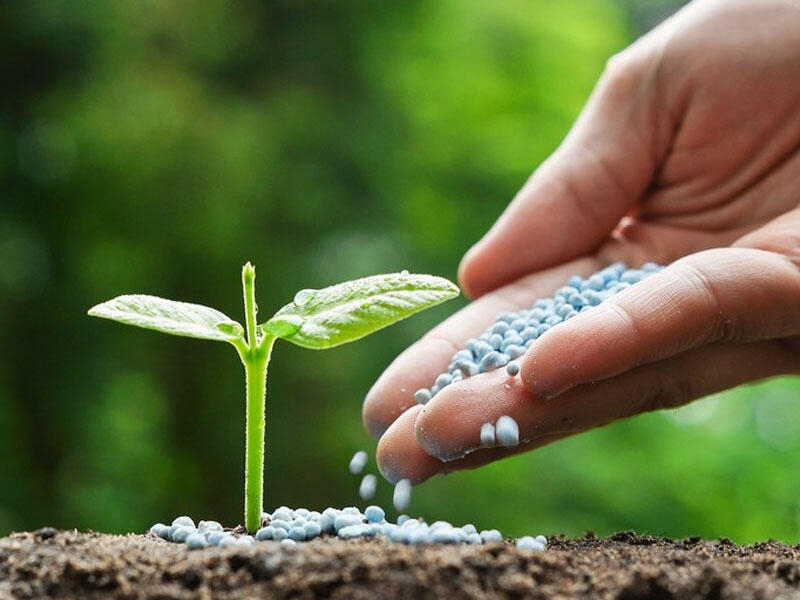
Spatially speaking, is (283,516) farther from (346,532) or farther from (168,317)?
(168,317)

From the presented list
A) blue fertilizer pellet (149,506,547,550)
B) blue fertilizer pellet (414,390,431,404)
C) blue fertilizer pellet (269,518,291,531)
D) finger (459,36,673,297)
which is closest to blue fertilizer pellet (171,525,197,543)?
blue fertilizer pellet (149,506,547,550)

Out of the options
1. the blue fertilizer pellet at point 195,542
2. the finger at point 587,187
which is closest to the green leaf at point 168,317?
the blue fertilizer pellet at point 195,542

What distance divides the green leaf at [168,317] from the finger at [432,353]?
0.38 metres

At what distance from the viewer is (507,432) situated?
3.86 ft

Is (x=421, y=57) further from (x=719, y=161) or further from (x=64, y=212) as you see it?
(x=719, y=161)

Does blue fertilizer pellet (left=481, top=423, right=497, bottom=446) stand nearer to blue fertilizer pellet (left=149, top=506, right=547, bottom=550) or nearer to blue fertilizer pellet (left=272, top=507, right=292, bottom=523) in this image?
blue fertilizer pellet (left=149, top=506, right=547, bottom=550)

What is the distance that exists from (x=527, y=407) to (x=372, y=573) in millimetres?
425

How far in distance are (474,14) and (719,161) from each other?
1.55 m

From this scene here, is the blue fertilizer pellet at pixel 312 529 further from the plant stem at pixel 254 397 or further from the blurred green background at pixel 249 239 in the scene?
the blurred green background at pixel 249 239

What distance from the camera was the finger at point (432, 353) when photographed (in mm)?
1492

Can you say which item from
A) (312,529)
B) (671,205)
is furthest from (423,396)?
(671,205)

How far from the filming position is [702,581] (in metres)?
0.91

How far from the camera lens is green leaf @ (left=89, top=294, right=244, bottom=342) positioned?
1.11 m

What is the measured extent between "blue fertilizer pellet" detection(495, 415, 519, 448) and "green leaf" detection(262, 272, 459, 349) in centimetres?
18
